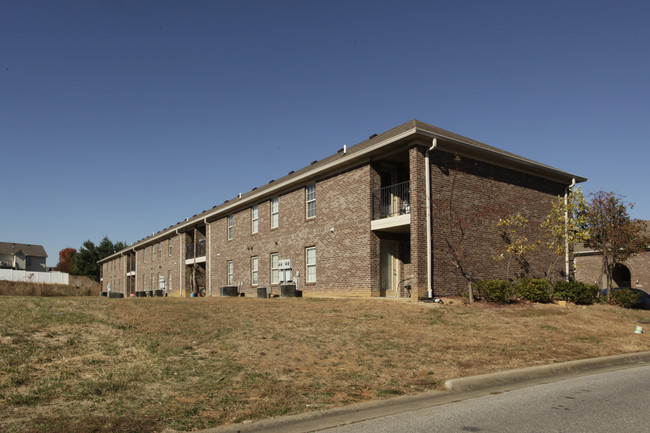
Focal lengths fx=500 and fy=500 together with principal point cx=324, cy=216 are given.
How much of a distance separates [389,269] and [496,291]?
4.62 m

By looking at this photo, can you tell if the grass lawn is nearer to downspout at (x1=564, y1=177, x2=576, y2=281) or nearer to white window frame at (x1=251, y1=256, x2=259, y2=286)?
downspout at (x1=564, y1=177, x2=576, y2=281)

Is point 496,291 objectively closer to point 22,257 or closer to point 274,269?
point 274,269

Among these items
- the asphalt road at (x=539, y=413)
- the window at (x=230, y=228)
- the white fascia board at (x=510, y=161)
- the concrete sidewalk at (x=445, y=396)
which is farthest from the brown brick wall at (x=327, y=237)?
the asphalt road at (x=539, y=413)

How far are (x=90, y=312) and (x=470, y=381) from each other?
8.78m

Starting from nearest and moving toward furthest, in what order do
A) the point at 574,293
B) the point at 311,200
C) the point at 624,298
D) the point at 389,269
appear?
the point at 574,293 < the point at 624,298 < the point at 389,269 < the point at 311,200

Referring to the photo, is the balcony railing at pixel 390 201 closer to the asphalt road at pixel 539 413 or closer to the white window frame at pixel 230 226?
the asphalt road at pixel 539 413

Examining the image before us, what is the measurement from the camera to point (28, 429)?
16.3ft

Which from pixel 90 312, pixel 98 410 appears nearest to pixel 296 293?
pixel 90 312

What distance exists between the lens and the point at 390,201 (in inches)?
787

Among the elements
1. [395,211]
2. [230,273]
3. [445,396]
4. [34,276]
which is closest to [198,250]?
[230,273]

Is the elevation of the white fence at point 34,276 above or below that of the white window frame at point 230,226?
below

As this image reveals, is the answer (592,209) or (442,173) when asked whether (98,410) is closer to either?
(442,173)

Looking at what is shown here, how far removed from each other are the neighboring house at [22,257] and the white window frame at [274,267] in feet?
245

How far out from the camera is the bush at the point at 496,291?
16.0 m
